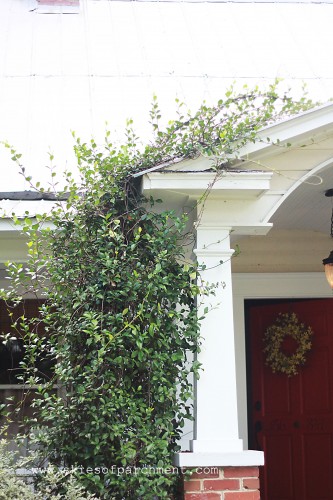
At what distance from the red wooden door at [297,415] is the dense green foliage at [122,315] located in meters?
2.63

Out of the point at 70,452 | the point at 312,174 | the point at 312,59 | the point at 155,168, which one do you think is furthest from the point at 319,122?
the point at 312,59

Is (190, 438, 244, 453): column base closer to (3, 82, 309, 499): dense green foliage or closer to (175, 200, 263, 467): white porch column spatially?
(175, 200, 263, 467): white porch column

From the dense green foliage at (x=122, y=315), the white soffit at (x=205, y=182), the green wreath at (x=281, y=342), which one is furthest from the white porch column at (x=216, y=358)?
the green wreath at (x=281, y=342)

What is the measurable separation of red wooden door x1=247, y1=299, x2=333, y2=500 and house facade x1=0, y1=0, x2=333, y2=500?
0.03 ft

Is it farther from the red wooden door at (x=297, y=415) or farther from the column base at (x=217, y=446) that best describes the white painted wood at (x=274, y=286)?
the column base at (x=217, y=446)

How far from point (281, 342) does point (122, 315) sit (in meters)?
3.24

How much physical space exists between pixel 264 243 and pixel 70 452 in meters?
3.35

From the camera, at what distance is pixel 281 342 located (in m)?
8.00

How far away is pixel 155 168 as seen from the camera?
536cm

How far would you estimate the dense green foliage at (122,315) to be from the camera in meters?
5.04

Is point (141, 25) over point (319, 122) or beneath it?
over

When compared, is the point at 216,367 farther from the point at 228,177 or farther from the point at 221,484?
the point at 228,177

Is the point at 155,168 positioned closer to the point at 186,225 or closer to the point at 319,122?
the point at 186,225

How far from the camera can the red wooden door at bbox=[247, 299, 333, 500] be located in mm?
7770
